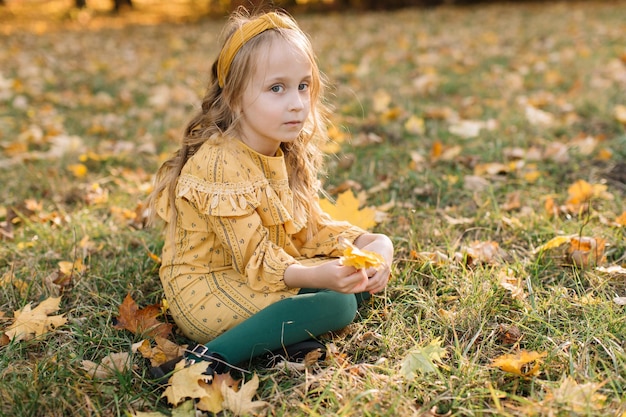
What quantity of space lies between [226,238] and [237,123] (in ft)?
1.31

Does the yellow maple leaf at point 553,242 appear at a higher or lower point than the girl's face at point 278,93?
lower

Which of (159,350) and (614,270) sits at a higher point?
(614,270)

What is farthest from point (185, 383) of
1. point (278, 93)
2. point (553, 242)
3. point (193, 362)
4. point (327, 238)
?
point (553, 242)

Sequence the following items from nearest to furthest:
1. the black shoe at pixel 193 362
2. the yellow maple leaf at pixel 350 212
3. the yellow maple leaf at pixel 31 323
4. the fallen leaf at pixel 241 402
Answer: the fallen leaf at pixel 241 402 < the black shoe at pixel 193 362 < the yellow maple leaf at pixel 31 323 < the yellow maple leaf at pixel 350 212

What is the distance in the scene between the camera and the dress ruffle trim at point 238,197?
1885mm

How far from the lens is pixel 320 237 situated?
90.0 inches

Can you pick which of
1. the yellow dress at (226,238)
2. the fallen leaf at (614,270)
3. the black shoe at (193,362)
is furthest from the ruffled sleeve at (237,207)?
the fallen leaf at (614,270)

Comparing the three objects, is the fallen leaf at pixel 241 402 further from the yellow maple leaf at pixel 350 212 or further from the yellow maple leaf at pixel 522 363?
the yellow maple leaf at pixel 350 212

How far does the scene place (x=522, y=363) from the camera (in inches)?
65.7

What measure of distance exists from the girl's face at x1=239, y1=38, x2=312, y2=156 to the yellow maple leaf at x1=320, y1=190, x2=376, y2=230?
64cm

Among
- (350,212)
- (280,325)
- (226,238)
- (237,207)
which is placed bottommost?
(280,325)

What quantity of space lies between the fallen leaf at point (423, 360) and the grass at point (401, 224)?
3 centimetres

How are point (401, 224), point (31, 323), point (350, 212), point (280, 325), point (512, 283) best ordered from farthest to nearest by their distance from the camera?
point (401, 224), point (350, 212), point (512, 283), point (31, 323), point (280, 325)

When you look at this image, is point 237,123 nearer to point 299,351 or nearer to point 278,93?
point 278,93
